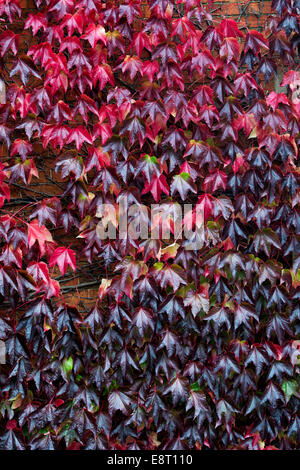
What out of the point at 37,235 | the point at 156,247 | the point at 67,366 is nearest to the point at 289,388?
the point at 156,247

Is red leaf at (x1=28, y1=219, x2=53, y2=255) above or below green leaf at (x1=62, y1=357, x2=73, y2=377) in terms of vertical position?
above

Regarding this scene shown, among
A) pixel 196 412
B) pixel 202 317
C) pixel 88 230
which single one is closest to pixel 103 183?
pixel 88 230

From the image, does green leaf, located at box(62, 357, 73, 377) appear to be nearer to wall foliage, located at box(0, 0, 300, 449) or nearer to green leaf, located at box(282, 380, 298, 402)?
wall foliage, located at box(0, 0, 300, 449)

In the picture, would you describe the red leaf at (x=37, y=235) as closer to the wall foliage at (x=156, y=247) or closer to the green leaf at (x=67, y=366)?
the wall foliage at (x=156, y=247)

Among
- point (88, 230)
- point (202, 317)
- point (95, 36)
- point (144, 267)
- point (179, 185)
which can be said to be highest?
point (95, 36)

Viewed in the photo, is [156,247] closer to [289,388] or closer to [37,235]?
[37,235]

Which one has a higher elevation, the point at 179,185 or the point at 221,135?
the point at 221,135

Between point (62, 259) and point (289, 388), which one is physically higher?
point (62, 259)

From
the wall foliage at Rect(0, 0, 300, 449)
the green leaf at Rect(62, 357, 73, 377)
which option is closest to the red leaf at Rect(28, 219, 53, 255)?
the wall foliage at Rect(0, 0, 300, 449)

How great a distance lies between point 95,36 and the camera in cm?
213

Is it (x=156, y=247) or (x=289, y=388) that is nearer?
(x=156, y=247)

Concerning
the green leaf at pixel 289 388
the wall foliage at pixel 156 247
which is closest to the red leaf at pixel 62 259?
the wall foliage at pixel 156 247

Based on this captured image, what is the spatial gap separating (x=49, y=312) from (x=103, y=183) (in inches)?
28.4

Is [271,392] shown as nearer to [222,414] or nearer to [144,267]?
[222,414]
